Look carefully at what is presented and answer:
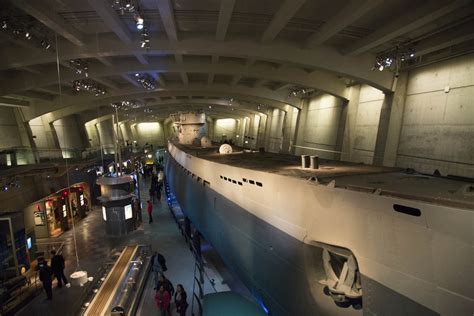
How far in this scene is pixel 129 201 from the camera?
12273 mm

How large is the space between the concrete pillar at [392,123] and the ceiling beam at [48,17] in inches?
459

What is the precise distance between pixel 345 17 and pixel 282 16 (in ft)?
5.54

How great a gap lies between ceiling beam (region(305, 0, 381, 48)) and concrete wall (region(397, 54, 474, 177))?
4.23 meters

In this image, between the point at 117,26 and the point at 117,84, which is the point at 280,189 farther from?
the point at 117,84

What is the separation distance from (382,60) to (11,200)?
13860 mm

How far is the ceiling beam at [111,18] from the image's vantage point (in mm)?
6846

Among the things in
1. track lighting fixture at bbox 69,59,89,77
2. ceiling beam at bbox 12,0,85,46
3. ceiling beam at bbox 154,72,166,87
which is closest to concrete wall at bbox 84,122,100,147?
ceiling beam at bbox 154,72,166,87

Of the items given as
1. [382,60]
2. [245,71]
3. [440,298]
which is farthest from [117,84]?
[440,298]

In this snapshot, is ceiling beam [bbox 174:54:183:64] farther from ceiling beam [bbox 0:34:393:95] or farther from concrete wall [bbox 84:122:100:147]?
concrete wall [bbox 84:122:100:147]

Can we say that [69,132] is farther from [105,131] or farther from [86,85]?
[86,85]

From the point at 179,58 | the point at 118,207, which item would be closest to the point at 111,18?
the point at 179,58

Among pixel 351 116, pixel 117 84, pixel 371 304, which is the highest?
pixel 117 84

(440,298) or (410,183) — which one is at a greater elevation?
(410,183)

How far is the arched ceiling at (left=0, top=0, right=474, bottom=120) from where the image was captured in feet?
24.5
